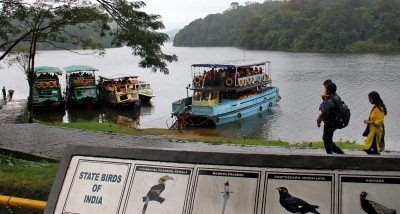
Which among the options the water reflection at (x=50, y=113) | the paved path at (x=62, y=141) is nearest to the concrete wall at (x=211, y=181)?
the paved path at (x=62, y=141)

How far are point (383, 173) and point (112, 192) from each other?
168 centimetres

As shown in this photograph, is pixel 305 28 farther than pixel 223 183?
Yes

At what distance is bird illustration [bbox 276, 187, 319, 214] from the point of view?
2486 millimetres

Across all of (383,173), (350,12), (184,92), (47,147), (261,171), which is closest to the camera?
(383,173)

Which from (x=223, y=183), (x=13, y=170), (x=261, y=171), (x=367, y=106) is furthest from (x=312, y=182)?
(x=367, y=106)

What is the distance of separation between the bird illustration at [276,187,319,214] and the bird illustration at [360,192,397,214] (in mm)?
256

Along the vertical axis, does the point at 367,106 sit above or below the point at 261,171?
below

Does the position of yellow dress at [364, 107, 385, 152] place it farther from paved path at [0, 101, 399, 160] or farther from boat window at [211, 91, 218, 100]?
boat window at [211, 91, 218, 100]

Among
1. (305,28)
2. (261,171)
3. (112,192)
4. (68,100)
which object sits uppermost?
(305,28)

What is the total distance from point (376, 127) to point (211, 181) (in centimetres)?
545

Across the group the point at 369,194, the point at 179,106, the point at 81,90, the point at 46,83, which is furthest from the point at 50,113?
the point at 369,194

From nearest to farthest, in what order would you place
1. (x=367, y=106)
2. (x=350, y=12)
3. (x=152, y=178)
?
(x=152, y=178)
(x=367, y=106)
(x=350, y=12)

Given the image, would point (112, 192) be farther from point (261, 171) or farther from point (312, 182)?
point (312, 182)

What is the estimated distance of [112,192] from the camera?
113 inches
